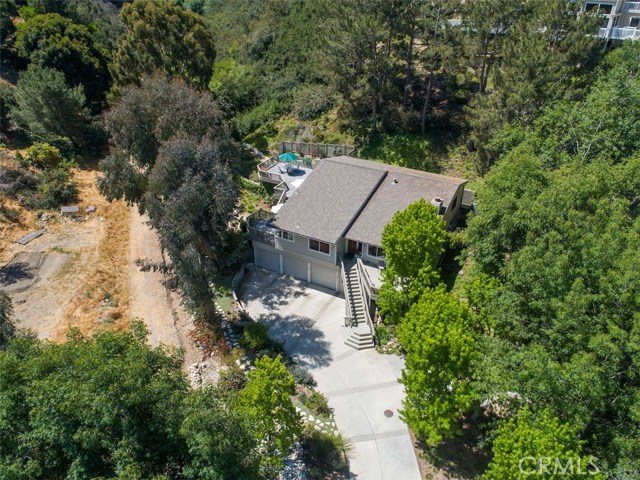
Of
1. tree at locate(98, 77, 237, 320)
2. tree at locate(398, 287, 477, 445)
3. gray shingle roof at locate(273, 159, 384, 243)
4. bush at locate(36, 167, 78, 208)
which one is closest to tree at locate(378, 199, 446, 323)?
tree at locate(398, 287, 477, 445)

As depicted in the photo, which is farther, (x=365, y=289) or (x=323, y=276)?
(x=323, y=276)

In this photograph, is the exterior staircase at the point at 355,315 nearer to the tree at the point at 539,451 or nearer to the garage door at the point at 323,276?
the garage door at the point at 323,276

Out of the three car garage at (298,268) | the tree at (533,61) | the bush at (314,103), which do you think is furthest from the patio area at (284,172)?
the tree at (533,61)

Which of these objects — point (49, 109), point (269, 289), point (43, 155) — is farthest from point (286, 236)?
point (49, 109)

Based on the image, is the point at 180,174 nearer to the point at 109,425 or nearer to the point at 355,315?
Result: the point at 355,315

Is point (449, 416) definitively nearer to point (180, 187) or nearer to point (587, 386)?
point (587, 386)

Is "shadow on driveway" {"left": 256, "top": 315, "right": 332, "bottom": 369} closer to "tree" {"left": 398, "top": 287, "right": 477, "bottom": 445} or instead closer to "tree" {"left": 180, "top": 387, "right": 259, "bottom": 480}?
"tree" {"left": 398, "top": 287, "right": 477, "bottom": 445}
